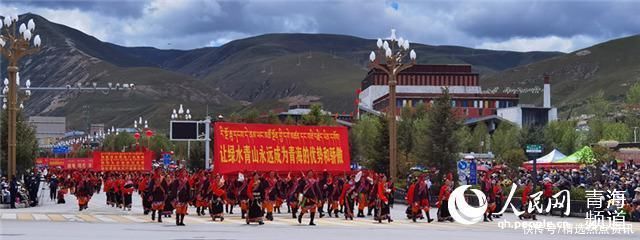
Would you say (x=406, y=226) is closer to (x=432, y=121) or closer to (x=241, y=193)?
(x=241, y=193)

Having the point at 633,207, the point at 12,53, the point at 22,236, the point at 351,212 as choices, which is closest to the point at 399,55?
the point at 351,212

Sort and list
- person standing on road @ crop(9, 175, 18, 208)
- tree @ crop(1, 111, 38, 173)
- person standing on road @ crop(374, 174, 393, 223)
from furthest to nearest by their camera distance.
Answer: tree @ crop(1, 111, 38, 173), person standing on road @ crop(9, 175, 18, 208), person standing on road @ crop(374, 174, 393, 223)

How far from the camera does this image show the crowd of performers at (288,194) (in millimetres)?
28906

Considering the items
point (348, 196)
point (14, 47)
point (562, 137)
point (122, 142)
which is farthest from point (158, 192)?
point (122, 142)

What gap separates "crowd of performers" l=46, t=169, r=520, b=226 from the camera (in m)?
28.9

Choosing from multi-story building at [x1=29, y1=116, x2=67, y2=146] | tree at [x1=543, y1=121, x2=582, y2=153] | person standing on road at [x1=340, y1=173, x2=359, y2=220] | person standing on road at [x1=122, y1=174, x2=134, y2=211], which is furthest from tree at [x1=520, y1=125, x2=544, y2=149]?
person standing on road at [x1=340, y1=173, x2=359, y2=220]

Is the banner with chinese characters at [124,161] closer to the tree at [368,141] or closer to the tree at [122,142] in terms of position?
the tree at [368,141]

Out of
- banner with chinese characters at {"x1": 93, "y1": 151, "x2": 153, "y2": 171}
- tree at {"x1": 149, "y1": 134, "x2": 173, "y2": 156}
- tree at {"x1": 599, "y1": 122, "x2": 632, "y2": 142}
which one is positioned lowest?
banner with chinese characters at {"x1": 93, "y1": 151, "x2": 153, "y2": 171}

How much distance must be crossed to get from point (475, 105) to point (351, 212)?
114m

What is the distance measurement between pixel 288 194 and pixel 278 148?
408 centimetres

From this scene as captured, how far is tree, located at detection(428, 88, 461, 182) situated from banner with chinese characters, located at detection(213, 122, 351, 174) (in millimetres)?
10625

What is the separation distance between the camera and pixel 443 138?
48.7 m

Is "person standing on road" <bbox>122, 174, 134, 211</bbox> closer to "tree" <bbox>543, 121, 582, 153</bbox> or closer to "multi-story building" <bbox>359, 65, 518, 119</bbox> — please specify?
"tree" <bbox>543, 121, 582, 153</bbox>

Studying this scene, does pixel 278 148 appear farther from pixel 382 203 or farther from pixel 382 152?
pixel 382 152
